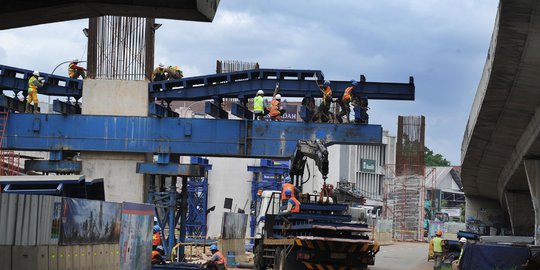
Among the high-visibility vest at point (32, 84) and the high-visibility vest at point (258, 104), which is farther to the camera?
the high-visibility vest at point (32, 84)

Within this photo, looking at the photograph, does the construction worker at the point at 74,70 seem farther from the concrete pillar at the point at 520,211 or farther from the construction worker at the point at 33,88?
the concrete pillar at the point at 520,211

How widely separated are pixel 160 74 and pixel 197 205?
2947 centimetres

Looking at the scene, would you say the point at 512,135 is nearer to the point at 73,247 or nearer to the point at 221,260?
the point at 221,260

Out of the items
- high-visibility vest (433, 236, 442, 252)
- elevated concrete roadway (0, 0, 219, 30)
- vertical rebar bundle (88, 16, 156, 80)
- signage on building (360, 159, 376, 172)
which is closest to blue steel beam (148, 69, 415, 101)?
vertical rebar bundle (88, 16, 156, 80)

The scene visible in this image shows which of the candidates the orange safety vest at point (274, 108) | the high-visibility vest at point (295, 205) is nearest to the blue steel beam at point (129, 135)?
the orange safety vest at point (274, 108)

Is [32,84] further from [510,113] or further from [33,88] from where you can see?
[510,113]

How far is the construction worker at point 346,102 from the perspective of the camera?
34656 mm

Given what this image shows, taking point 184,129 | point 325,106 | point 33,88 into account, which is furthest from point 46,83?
point 325,106

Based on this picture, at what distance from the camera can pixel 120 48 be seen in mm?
37875

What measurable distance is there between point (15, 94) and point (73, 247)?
18551 mm

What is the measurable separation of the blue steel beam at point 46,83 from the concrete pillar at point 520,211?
2177 centimetres

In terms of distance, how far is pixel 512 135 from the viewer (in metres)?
31.3

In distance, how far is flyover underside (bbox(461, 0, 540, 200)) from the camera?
18.8 metres

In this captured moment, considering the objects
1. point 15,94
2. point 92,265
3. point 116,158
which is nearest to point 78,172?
point 116,158
